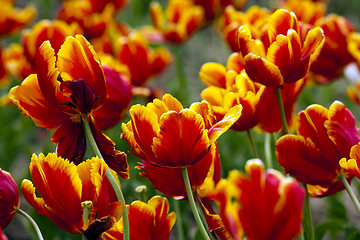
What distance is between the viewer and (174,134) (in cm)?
53

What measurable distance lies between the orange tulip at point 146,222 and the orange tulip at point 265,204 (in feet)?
0.66

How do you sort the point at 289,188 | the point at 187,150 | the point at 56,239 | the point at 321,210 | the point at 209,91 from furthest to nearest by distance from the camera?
1. the point at 321,210
2. the point at 56,239
3. the point at 209,91
4. the point at 187,150
5. the point at 289,188

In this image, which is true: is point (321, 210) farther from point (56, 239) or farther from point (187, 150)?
point (187, 150)

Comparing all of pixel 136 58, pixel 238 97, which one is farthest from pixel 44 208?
pixel 136 58

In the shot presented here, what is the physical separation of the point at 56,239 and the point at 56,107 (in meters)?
0.71

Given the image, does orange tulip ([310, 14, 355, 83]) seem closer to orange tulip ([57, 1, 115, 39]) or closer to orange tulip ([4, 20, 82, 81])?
orange tulip ([4, 20, 82, 81])

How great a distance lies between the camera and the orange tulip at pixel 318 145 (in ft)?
1.94

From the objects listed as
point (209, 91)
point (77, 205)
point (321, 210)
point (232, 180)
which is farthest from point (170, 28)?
point (232, 180)

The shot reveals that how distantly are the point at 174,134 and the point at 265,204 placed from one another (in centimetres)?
17

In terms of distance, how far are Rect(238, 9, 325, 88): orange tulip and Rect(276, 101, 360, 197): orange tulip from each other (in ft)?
0.17

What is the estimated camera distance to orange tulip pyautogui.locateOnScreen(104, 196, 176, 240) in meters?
0.58

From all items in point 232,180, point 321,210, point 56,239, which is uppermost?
point 232,180

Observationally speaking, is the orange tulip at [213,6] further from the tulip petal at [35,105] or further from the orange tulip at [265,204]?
the orange tulip at [265,204]

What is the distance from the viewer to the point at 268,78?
0.59 metres
